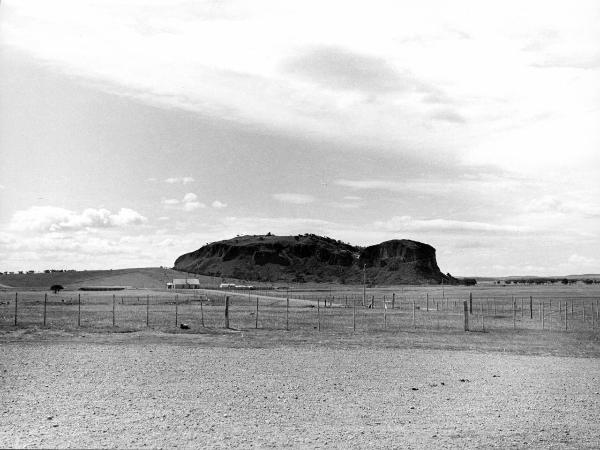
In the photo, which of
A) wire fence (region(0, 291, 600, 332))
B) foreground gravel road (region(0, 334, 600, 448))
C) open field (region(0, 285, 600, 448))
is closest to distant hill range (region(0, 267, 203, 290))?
wire fence (region(0, 291, 600, 332))

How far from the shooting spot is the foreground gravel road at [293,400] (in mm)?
10586

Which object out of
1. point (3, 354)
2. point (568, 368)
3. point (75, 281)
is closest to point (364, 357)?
point (568, 368)

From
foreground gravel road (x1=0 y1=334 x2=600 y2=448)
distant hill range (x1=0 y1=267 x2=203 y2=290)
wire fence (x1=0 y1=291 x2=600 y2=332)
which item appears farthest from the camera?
distant hill range (x1=0 y1=267 x2=203 y2=290)

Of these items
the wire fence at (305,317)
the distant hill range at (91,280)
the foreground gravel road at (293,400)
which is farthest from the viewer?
the distant hill range at (91,280)

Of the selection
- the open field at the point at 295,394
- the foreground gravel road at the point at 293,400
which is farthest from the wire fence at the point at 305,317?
the foreground gravel road at the point at 293,400

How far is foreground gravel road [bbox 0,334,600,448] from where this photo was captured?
10.6m

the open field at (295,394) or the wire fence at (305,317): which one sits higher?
the open field at (295,394)

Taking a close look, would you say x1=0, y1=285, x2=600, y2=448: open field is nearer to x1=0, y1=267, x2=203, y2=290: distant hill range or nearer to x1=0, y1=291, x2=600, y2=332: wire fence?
x1=0, y1=291, x2=600, y2=332: wire fence

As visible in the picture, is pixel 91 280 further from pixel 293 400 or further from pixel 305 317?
pixel 293 400

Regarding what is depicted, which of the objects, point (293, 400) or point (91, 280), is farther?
point (91, 280)

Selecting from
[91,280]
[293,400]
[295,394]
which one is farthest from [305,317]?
[91,280]

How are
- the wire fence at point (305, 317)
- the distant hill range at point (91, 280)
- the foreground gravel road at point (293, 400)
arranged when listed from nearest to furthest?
the foreground gravel road at point (293, 400) < the wire fence at point (305, 317) < the distant hill range at point (91, 280)

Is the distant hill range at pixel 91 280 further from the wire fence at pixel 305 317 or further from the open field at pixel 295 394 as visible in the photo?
the open field at pixel 295 394

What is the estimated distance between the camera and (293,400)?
13.7 metres
